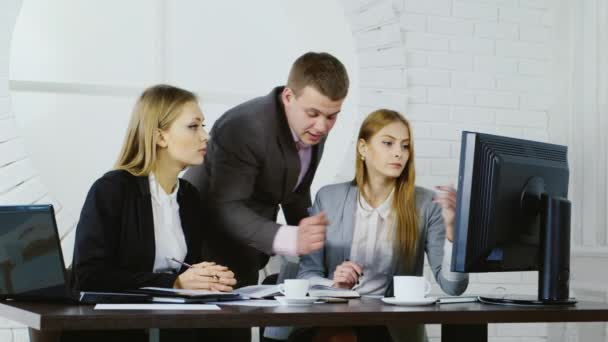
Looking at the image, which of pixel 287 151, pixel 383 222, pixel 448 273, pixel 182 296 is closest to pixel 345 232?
pixel 383 222

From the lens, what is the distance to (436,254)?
3.07 m

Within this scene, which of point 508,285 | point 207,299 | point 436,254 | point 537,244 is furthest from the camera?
point 508,285

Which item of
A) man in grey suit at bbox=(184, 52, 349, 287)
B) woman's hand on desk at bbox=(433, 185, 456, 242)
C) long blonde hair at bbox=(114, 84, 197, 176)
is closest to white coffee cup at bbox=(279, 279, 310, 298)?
woman's hand on desk at bbox=(433, 185, 456, 242)

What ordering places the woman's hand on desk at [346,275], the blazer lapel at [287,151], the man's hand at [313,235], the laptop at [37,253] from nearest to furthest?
the laptop at [37,253], the woman's hand on desk at [346,275], the man's hand at [313,235], the blazer lapel at [287,151]

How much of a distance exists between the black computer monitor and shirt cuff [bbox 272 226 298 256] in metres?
1.06

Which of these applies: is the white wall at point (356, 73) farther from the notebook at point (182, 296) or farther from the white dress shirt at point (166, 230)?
the notebook at point (182, 296)

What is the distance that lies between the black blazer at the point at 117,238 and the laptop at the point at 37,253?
13.9 inches

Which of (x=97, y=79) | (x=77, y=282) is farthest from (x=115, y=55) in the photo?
(x=77, y=282)

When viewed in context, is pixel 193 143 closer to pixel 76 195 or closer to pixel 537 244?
pixel 76 195

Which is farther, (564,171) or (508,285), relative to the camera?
(508,285)

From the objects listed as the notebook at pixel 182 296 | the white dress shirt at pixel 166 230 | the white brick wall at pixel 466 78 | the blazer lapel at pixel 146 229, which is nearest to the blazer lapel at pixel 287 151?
the white brick wall at pixel 466 78

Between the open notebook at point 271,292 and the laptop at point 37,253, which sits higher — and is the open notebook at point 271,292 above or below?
below

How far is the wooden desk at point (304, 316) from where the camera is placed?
156 centimetres

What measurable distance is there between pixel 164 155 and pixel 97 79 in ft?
2.11
